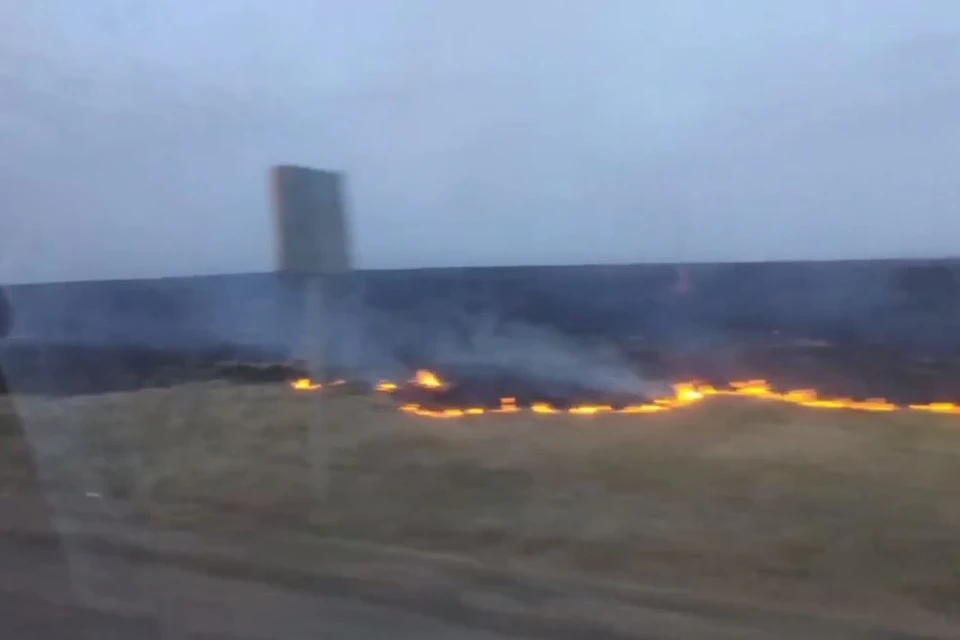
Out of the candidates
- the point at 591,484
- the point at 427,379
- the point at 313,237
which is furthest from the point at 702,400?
the point at 313,237

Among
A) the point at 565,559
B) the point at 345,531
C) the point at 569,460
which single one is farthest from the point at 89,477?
the point at 565,559

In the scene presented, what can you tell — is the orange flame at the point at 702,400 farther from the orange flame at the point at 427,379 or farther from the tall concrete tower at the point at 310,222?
the tall concrete tower at the point at 310,222

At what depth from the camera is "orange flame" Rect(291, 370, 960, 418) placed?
11241 mm

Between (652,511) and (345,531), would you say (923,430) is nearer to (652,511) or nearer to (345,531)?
(652,511)

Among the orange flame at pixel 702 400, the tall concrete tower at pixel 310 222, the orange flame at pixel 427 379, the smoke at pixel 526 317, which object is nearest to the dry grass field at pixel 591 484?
the orange flame at pixel 702 400

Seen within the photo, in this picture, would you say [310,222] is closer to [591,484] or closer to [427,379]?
[591,484]

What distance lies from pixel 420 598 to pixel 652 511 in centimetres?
202

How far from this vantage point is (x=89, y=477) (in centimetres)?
1054

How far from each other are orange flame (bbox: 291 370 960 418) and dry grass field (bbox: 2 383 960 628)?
0.35 metres

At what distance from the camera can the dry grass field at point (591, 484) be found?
750cm

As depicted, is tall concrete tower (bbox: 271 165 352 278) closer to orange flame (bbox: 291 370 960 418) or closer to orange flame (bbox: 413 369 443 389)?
orange flame (bbox: 291 370 960 418)

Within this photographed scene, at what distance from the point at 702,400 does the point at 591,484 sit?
268 centimetres

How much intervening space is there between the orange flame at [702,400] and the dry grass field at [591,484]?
13.7 inches

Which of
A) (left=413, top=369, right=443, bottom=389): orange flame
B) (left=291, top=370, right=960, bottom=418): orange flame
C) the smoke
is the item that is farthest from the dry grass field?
the smoke
